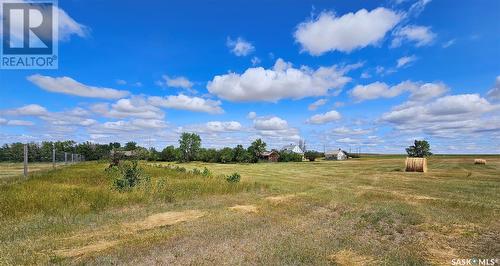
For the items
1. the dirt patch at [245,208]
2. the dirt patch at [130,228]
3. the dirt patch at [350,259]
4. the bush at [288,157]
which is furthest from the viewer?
the bush at [288,157]

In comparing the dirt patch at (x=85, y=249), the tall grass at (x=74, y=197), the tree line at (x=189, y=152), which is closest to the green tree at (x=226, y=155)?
the tree line at (x=189, y=152)

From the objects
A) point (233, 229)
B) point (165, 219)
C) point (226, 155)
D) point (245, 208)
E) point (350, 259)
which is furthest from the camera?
point (226, 155)

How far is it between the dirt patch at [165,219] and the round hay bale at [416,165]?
1376 inches

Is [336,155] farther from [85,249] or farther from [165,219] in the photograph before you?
[85,249]

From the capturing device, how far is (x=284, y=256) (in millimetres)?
7406

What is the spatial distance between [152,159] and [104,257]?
120m

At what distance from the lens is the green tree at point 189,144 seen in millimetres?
116700

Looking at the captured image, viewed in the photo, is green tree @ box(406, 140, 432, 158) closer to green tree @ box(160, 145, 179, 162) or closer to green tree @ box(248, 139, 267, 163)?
green tree @ box(248, 139, 267, 163)

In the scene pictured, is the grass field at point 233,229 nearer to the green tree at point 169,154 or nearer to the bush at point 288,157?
the bush at point 288,157

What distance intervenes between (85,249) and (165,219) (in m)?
3.87

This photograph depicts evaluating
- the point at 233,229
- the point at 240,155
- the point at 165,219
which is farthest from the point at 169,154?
the point at 233,229

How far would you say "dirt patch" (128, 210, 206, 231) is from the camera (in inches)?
424

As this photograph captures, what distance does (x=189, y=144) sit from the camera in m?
119

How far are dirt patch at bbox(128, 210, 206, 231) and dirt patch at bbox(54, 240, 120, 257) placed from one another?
5.59ft
